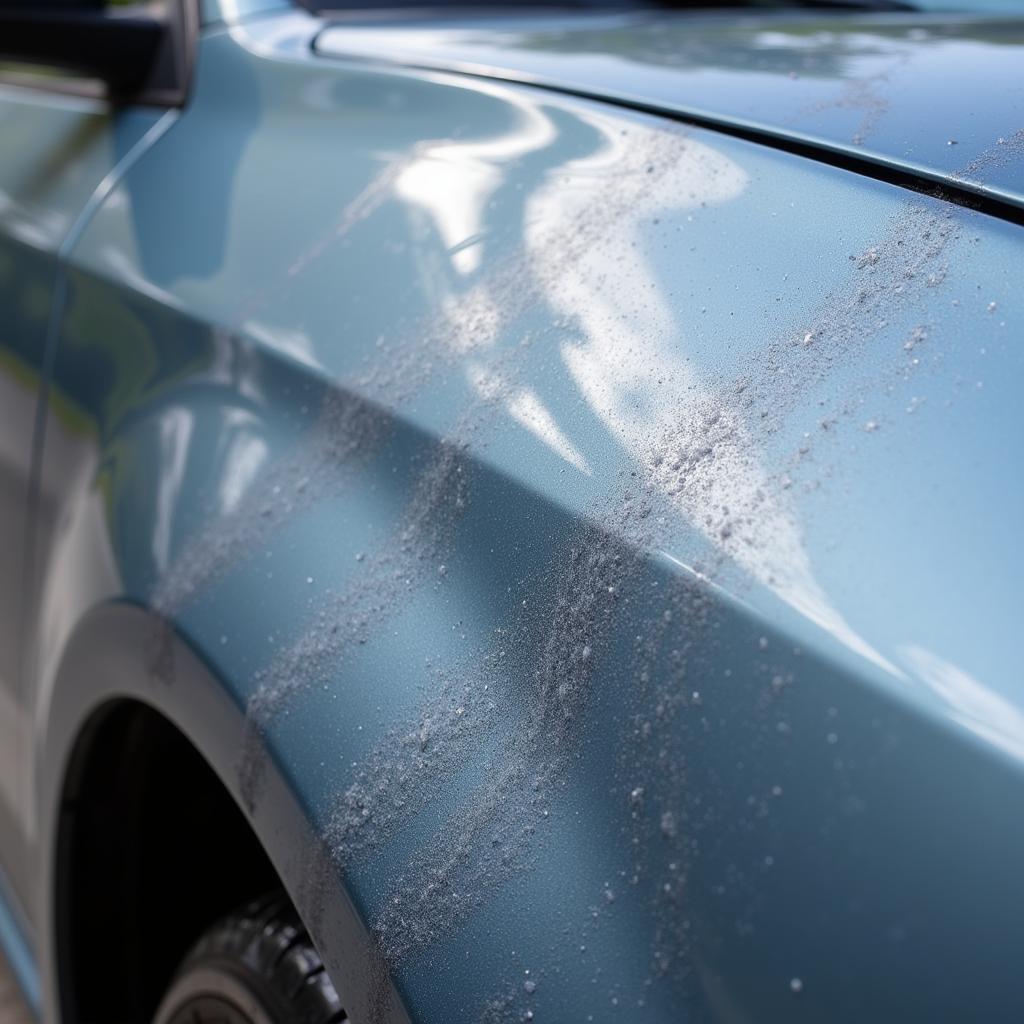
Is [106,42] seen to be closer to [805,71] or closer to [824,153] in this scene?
[805,71]

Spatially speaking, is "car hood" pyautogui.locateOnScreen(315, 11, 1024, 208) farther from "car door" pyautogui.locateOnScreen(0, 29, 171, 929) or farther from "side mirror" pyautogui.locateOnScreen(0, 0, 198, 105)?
"car door" pyautogui.locateOnScreen(0, 29, 171, 929)

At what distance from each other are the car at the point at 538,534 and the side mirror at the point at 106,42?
0.10 m

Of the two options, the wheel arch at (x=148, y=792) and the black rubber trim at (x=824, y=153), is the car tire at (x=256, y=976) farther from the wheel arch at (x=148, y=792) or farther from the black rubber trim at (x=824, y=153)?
the black rubber trim at (x=824, y=153)

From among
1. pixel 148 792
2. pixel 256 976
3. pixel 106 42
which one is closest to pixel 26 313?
pixel 106 42

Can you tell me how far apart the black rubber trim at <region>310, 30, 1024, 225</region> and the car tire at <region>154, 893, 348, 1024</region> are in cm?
72

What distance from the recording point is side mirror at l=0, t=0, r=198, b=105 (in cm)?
161

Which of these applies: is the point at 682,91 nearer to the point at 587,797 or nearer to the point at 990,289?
the point at 990,289

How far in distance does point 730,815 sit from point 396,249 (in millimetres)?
604

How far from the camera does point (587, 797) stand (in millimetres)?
791

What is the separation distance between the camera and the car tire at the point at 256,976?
1.05m

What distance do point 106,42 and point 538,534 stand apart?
42.7 inches

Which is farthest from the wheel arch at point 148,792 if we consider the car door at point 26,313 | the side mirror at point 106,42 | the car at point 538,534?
the side mirror at point 106,42

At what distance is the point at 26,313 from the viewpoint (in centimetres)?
156

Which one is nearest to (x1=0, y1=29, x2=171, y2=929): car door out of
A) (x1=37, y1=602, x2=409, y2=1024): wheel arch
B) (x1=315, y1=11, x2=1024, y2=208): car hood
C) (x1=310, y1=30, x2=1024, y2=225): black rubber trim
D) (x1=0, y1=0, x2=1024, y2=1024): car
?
(x1=0, y1=0, x2=1024, y2=1024): car
